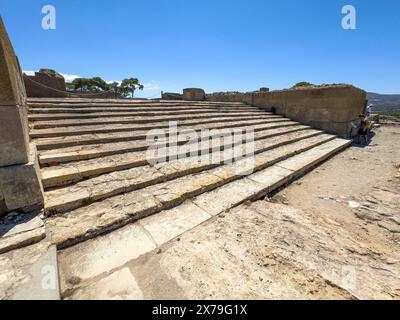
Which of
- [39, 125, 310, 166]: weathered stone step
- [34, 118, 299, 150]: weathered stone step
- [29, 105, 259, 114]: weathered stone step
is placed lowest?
[39, 125, 310, 166]: weathered stone step

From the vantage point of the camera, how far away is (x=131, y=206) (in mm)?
2383

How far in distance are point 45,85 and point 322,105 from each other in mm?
11316

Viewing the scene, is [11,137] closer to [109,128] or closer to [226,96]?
[109,128]

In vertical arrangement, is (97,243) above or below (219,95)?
below

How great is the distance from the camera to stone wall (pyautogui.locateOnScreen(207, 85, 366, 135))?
25.1ft

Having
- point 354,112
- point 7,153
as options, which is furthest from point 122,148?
point 354,112

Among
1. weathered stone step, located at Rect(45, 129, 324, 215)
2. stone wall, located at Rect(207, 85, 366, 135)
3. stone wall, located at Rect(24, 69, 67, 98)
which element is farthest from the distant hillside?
stone wall, located at Rect(24, 69, 67, 98)

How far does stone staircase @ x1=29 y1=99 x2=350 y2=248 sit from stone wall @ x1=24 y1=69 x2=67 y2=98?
11.4 ft

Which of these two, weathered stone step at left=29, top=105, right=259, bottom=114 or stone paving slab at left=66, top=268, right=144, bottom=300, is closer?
stone paving slab at left=66, top=268, right=144, bottom=300

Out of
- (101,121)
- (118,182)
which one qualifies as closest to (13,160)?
(118,182)

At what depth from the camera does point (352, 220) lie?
2770mm

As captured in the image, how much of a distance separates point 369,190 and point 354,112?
577cm

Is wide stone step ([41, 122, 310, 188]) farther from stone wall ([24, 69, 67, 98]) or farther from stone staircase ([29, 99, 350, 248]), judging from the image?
stone wall ([24, 69, 67, 98])
